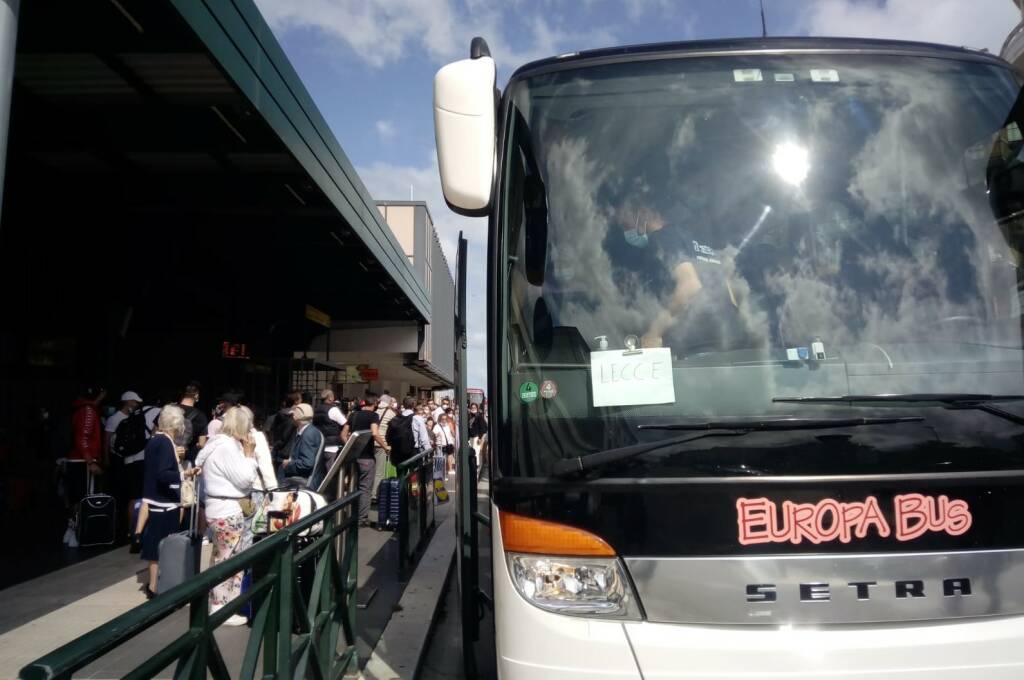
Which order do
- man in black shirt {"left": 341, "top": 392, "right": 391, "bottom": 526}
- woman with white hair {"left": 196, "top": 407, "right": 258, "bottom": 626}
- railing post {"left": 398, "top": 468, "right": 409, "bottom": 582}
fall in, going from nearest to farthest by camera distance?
woman with white hair {"left": 196, "top": 407, "right": 258, "bottom": 626}
railing post {"left": 398, "top": 468, "right": 409, "bottom": 582}
man in black shirt {"left": 341, "top": 392, "right": 391, "bottom": 526}

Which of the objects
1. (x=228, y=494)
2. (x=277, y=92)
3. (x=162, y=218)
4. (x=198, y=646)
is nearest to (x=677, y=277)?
(x=198, y=646)

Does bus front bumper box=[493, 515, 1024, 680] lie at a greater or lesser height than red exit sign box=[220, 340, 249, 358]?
lesser

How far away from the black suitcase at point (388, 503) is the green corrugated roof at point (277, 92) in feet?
12.7

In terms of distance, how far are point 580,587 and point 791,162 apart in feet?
5.94

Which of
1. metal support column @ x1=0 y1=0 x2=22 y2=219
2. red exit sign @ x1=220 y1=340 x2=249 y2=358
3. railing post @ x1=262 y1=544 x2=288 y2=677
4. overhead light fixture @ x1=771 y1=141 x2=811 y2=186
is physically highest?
red exit sign @ x1=220 y1=340 x2=249 y2=358

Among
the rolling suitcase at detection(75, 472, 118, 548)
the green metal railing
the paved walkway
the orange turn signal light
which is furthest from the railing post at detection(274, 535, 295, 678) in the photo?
the rolling suitcase at detection(75, 472, 118, 548)

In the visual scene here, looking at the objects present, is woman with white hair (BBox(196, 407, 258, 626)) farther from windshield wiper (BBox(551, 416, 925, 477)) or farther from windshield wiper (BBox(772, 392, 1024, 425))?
windshield wiper (BBox(772, 392, 1024, 425))

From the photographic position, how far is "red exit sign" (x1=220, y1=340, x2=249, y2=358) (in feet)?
55.8

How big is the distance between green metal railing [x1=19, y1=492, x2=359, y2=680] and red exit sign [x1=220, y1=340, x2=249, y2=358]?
12.7 m

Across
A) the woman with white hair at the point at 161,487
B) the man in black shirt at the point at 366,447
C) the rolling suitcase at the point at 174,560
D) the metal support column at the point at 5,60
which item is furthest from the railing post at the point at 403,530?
the metal support column at the point at 5,60

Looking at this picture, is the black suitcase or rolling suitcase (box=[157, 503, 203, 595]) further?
the black suitcase

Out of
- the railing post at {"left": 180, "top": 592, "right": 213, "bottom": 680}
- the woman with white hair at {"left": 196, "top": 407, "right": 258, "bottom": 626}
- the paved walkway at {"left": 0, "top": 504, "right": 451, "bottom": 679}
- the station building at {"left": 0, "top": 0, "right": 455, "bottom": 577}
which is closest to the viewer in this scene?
the railing post at {"left": 180, "top": 592, "right": 213, "bottom": 680}

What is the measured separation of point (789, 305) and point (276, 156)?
7328 mm

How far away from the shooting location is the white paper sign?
257cm
